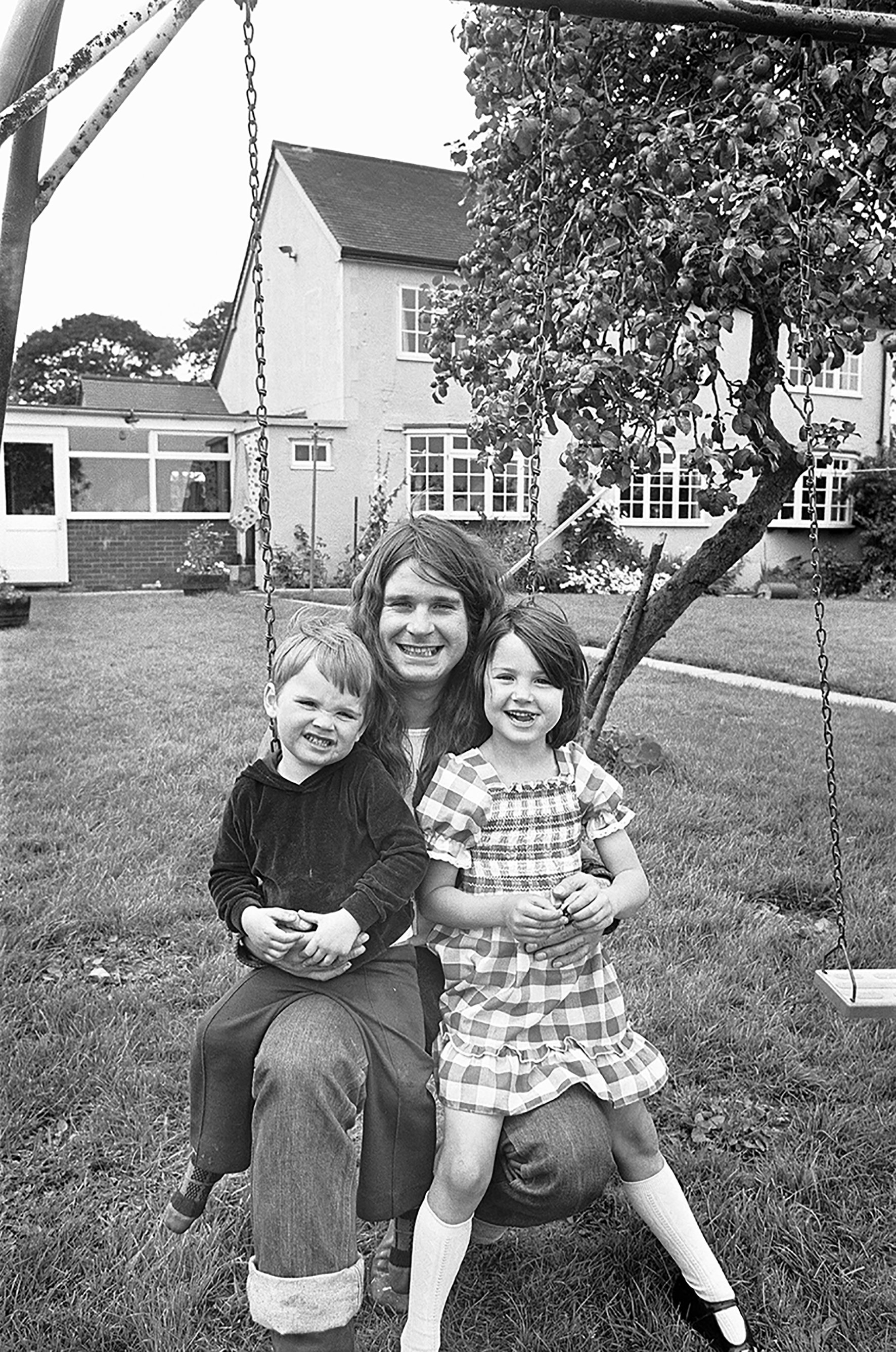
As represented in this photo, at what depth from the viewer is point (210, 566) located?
1697 centimetres

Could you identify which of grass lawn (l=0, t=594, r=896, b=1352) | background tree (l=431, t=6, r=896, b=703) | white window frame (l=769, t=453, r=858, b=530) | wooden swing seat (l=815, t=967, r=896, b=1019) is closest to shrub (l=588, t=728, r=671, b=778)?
grass lawn (l=0, t=594, r=896, b=1352)

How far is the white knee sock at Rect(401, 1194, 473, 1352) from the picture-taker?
2.01m

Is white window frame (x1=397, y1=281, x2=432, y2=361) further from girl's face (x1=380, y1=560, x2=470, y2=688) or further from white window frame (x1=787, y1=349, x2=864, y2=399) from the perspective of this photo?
girl's face (x1=380, y1=560, x2=470, y2=688)

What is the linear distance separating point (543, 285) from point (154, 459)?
50.2ft

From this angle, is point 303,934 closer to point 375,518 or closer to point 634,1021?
point 634,1021

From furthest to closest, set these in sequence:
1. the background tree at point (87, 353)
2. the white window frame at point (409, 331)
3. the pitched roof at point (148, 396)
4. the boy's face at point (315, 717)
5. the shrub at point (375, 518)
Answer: the background tree at point (87, 353)
the pitched roof at point (148, 396)
the white window frame at point (409, 331)
the shrub at point (375, 518)
the boy's face at point (315, 717)

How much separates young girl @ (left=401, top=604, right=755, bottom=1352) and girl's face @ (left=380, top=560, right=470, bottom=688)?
8 cm

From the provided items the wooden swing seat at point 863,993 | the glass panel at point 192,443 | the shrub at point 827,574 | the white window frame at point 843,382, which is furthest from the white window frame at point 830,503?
the wooden swing seat at point 863,993

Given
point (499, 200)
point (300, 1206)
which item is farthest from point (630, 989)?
point (499, 200)

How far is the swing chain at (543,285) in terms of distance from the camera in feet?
9.52

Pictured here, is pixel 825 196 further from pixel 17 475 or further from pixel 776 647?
pixel 17 475

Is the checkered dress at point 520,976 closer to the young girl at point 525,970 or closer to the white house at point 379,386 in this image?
the young girl at point 525,970

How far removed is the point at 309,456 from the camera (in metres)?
17.7

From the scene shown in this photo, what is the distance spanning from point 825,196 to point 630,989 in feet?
8.72
